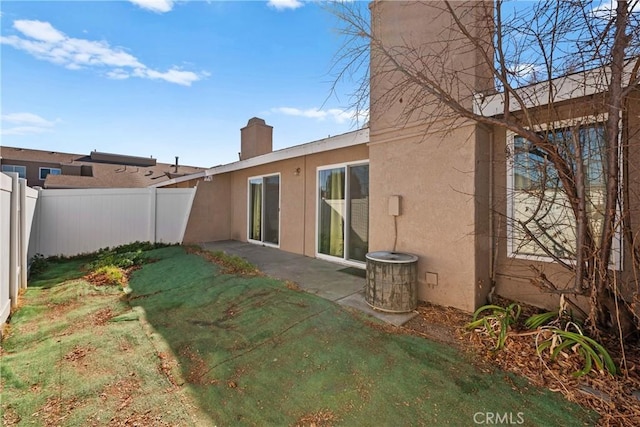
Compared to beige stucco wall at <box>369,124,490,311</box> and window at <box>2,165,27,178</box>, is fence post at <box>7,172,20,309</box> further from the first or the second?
window at <box>2,165,27,178</box>

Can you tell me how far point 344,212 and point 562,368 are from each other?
14.5 ft

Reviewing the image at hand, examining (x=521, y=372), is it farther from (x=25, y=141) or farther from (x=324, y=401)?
(x=25, y=141)

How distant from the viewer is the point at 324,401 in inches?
87.1

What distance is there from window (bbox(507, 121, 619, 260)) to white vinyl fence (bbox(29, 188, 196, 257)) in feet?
30.0

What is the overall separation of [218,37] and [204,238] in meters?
6.30

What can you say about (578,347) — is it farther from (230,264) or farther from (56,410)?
(230,264)

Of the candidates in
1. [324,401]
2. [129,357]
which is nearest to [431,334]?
[324,401]

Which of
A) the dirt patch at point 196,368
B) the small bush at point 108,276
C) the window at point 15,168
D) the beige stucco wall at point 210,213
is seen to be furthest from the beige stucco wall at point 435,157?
the window at point 15,168

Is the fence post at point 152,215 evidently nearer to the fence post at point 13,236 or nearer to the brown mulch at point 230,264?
the brown mulch at point 230,264

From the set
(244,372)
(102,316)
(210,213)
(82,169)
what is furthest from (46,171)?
(244,372)

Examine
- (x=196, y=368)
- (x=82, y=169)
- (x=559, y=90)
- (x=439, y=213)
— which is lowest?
(x=196, y=368)

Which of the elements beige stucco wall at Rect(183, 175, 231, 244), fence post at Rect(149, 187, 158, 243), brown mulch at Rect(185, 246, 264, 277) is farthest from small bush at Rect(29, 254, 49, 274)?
beige stucco wall at Rect(183, 175, 231, 244)

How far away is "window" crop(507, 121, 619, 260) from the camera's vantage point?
2975mm

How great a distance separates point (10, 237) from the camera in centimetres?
388
